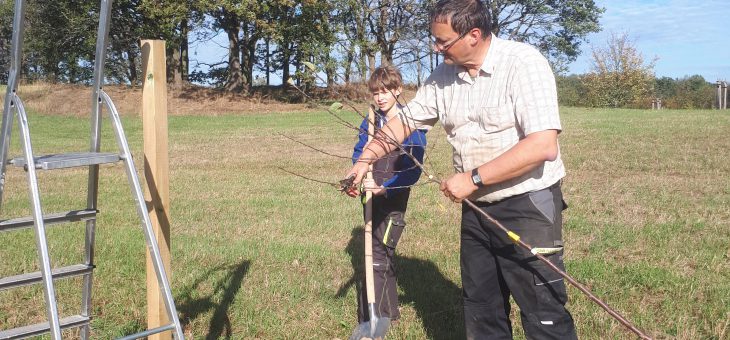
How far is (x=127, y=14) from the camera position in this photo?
35.2m

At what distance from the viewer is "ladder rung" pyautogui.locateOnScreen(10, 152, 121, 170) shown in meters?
2.80

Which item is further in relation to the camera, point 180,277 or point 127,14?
point 127,14

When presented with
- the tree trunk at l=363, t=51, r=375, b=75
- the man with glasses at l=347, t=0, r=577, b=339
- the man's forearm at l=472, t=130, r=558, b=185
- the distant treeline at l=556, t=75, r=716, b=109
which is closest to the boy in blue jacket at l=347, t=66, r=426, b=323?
the tree trunk at l=363, t=51, r=375, b=75

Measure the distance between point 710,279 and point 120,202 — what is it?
736 cm

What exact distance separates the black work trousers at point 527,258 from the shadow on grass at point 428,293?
126 centimetres

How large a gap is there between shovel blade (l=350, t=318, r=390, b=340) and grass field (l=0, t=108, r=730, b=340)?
22cm

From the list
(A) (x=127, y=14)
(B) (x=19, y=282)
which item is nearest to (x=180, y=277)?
(B) (x=19, y=282)

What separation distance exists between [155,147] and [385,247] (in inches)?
80.8

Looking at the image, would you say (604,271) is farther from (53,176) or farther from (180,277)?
(53,176)

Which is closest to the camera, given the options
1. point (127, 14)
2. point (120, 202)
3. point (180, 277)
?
point (180, 277)

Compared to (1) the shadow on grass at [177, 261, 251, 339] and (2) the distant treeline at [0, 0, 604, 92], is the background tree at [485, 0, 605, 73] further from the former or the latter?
(1) the shadow on grass at [177, 261, 251, 339]

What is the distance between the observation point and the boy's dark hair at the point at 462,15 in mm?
3154

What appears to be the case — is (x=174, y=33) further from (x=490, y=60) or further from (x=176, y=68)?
(x=490, y=60)

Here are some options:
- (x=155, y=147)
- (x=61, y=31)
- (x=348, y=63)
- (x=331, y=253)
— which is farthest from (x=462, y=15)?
(x=61, y=31)
